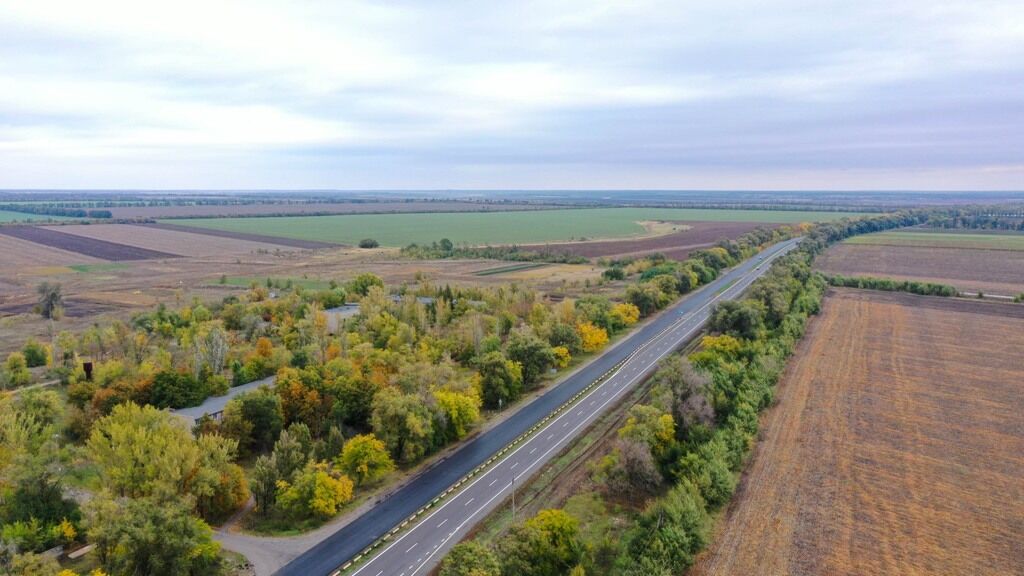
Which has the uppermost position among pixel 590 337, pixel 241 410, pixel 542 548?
pixel 590 337

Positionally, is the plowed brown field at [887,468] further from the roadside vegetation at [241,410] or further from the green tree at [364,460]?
the roadside vegetation at [241,410]

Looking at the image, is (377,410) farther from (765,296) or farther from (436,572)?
(765,296)

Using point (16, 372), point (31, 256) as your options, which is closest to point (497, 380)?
point (16, 372)

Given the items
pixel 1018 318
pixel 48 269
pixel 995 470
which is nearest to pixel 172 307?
pixel 48 269

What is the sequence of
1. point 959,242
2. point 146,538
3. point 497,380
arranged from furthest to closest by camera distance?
1. point 959,242
2. point 497,380
3. point 146,538

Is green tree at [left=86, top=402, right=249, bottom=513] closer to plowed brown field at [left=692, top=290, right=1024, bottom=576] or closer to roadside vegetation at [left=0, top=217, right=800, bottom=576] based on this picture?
roadside vegetation at [left=0, top=217, right=800, bottom=576]

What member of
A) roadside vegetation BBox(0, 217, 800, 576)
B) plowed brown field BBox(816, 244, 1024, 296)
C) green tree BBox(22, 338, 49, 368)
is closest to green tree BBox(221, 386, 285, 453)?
roadside vegetation BBox(0, 217, 800, 576)

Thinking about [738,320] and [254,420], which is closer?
[254,420]

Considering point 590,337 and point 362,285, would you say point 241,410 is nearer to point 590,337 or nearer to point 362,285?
point 590,337
